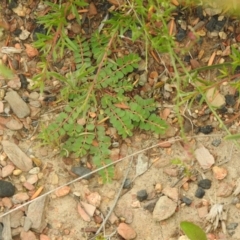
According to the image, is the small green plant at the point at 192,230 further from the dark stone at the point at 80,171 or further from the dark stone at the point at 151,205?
the dark stone at the point at 80,171

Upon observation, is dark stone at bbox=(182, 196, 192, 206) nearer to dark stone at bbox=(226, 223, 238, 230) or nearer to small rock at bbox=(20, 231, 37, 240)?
dark stone at bbox=(226, 223, 238, 230)

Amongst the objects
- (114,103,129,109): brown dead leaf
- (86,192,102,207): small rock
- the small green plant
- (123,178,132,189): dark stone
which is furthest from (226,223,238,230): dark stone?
(114,103,129,109): brown dead leaf

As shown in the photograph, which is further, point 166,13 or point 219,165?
point 219,165

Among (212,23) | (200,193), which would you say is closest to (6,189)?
(200,193)

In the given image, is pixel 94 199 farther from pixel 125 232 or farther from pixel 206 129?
pixel 206 129

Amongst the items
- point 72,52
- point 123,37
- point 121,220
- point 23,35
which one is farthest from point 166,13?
point 121,220

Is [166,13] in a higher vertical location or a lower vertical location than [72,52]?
higher

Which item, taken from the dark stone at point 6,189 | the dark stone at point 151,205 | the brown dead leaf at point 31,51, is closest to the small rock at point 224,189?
the dark stone at point 151,205

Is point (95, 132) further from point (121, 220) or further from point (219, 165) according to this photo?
A: point (219, 165)
